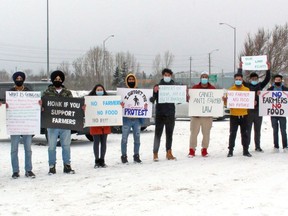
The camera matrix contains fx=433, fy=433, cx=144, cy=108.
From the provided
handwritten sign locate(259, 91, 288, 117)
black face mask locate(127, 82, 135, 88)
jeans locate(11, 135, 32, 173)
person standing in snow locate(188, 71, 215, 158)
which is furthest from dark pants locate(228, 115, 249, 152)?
jeans locate(11, 135, 32, 173)

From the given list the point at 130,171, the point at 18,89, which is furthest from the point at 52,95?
the point at 130,171

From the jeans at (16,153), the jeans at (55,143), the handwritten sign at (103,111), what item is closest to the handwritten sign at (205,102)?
the handwritten sign at (103,111)

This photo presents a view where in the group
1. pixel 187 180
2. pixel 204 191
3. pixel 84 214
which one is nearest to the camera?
pixel 84 214

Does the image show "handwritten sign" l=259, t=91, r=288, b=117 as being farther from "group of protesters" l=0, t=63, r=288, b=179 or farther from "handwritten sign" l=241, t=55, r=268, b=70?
"handwritten sign" l=241, t=55, r=268, b=70

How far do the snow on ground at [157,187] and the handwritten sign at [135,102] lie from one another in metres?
1.13

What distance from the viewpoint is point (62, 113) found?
8.68m

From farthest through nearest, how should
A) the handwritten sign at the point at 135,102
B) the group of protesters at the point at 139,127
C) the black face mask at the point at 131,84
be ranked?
the black face mask at the point at 131,84, the handwritten sign at the point at 135,102, the group of protesters at the point at 139,127

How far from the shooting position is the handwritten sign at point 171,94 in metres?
9.79

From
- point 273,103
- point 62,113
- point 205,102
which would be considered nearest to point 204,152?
point 205,102

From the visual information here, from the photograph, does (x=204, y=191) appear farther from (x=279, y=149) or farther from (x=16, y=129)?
(x=279, y=149)

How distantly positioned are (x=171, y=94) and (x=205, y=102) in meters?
0.99

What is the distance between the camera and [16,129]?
27.2 feet

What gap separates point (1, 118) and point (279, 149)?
677cm

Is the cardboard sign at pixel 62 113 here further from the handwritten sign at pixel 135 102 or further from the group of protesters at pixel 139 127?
the handwritten sign at pixel 135 102
